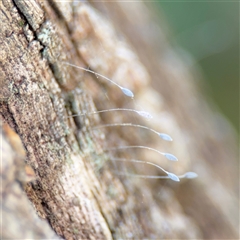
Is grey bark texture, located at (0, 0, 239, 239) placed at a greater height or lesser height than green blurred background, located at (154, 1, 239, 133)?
lesser

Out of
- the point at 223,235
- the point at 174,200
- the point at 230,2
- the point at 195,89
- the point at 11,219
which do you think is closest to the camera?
the point at 11,219

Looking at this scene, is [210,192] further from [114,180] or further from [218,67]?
[218,67]

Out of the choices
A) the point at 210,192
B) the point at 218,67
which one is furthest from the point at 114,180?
the point at 218,67

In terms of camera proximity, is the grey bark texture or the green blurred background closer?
the grey bark texture

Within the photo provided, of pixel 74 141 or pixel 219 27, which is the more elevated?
pixel 219 27

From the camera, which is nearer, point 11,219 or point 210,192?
point 11,219
